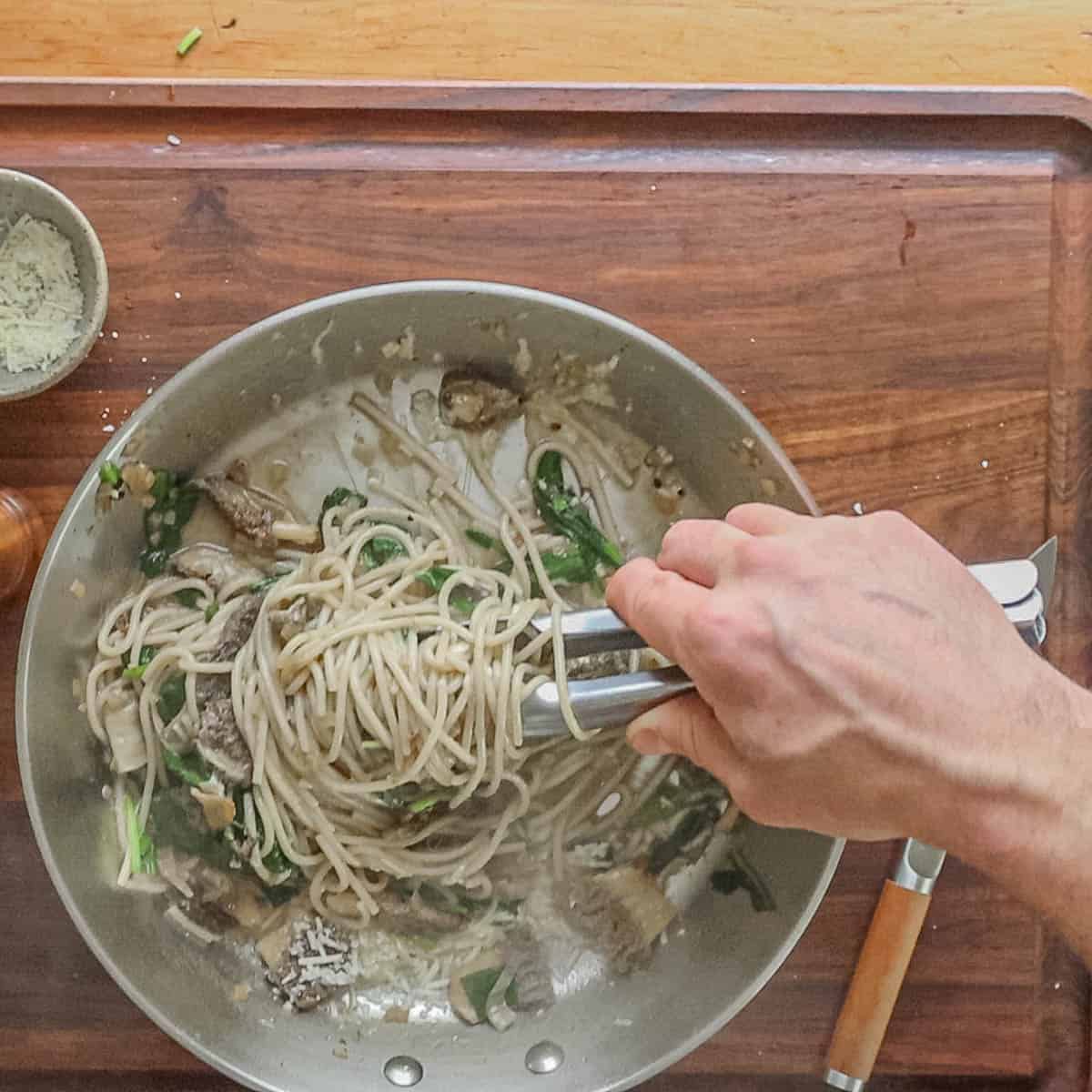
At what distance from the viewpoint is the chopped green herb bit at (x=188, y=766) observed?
45.1 inches

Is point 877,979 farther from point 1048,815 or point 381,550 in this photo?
point 381,550

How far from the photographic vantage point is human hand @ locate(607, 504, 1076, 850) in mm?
810

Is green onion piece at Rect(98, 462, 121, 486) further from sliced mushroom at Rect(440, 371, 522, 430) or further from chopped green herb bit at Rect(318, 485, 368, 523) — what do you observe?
sliced mushroom at Rect(440, 371, 522, 430)

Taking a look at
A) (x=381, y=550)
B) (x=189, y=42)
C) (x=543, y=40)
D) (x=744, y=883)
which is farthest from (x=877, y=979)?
(x=189, y=42)

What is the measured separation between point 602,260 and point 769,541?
0.43 m

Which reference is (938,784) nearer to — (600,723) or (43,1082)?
(600,723)

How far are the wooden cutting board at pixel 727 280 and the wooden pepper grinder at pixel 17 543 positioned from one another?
2cm

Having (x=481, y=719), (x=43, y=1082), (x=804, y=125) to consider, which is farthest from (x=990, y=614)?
(x=43, y=1082)

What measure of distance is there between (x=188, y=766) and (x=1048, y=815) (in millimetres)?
786

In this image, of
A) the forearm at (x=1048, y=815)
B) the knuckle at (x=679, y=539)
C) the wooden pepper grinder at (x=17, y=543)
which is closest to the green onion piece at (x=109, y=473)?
the wooden pepper grinder at (x=17, y=543)

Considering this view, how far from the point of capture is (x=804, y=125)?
3.82 feet

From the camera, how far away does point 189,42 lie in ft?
3.82

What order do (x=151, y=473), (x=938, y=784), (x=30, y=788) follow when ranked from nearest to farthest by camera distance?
(x=938, y=784) → (x=30, y=788) → (x=151, y=473)

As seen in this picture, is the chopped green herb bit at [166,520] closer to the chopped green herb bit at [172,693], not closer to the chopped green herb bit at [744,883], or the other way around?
the chopped green herb bit at [172,693]
